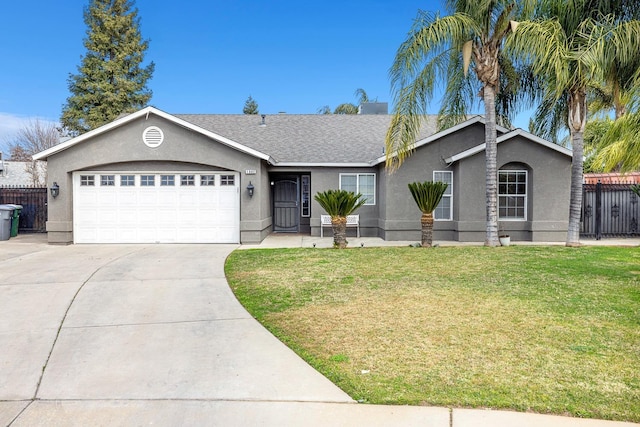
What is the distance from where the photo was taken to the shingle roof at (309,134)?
1656 centimetres

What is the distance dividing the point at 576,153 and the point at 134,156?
14.0 metres

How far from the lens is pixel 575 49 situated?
40.5 ft

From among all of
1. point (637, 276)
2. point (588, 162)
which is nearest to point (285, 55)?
point (588, 162)

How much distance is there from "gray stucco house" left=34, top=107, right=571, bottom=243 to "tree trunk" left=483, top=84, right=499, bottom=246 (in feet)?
3.39

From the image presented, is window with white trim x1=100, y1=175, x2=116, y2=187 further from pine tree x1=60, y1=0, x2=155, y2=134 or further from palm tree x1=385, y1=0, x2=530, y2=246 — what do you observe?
pine tree x1=60, y1=0, x2=155, y2=134

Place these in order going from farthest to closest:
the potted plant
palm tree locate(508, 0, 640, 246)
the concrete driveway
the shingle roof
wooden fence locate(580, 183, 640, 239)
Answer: the shingle roof
wooden fence locate(580, 183, 640, 239)
the potted plant
palm tree locate(508, 0, 640, 246)
the concrete driveway

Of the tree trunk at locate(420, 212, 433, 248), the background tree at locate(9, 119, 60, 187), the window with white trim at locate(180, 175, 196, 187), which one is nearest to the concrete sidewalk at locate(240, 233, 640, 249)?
the tree trunk at locate(420, 212, 433, 248)

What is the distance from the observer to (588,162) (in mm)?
26688

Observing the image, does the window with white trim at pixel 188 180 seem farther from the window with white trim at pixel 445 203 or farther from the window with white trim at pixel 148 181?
the window with white trim at pixel 445 203

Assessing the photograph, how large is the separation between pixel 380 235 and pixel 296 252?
16.8 ft

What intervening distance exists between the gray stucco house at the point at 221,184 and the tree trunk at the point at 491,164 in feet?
3.39

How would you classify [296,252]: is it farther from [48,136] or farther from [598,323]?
[48,136]

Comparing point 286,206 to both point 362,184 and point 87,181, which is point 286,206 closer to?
point 362,184

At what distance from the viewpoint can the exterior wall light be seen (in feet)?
45.1
